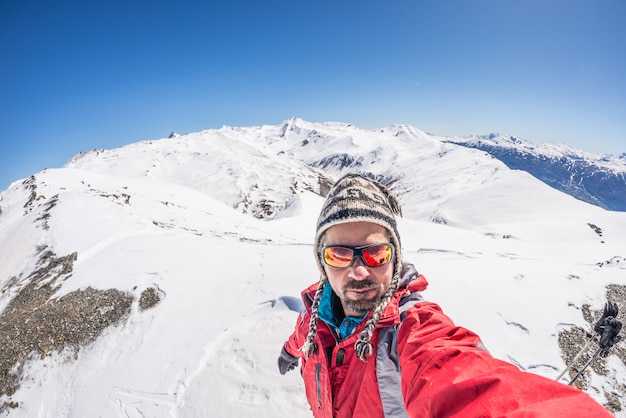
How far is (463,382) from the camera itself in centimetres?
150

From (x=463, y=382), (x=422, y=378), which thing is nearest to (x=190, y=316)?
(x=422, y=378)

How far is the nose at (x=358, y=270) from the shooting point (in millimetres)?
2510

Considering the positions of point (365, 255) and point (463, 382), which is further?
point (365, 255)

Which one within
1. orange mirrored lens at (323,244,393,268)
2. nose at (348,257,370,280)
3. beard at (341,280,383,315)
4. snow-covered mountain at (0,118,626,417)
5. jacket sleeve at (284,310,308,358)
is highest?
orange mirrored lens at (323,244,393,268)

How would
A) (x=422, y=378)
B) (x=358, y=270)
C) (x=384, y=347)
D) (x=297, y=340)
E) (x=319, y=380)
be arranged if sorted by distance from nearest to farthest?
(x=422, y=378) → (x=384, y=347) → (x=319, y=380) → (x=358, y=270) → (x=297, y=340)

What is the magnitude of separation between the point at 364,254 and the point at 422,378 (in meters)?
1.10

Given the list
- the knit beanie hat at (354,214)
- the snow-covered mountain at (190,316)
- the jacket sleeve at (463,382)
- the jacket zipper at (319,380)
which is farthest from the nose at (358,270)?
the snow-covered mountain at (190,316)

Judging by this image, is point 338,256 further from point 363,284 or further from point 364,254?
point 363,284

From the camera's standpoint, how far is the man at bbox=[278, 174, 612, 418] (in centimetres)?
137

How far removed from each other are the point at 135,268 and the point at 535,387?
30.6ft

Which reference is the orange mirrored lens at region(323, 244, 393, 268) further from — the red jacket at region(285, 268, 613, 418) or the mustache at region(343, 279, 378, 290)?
the red jacket at region(285, 268, 613, 418)

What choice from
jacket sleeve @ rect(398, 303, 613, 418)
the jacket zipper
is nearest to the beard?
jacket sleeve @ rect(398, 303, 613, 418)

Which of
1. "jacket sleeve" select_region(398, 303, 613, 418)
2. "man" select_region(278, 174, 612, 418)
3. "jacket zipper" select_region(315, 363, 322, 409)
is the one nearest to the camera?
"jacket sleeve" select_region(398, 303, 613, 418)

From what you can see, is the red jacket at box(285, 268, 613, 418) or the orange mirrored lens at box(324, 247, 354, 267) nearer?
the red jacket at box(285, 268, 613, 418)
